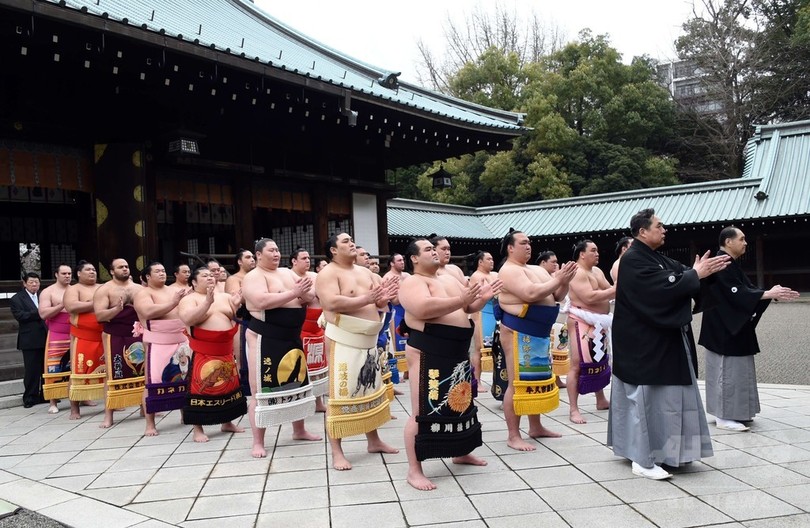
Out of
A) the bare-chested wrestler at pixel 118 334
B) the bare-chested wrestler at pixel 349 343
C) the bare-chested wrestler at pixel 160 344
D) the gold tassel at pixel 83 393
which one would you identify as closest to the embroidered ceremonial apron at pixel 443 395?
the bare-chested wrestler at pixel 349 343

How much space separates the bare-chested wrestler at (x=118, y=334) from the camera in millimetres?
5824

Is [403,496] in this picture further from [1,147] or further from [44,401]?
[1,147]

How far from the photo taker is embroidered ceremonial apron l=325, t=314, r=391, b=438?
13.6ft

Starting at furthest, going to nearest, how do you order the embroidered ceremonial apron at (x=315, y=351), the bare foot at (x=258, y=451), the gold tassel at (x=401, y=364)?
1. the gold tassel at (x=401, y=364)
2. the embroidered ceremonial apron at (x=315, y=351)
3. the bare foot at (x=258, y=451)

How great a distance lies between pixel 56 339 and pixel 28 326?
55cm

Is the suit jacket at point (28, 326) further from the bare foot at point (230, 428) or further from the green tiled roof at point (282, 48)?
the green tiled roof at point (282, 48)


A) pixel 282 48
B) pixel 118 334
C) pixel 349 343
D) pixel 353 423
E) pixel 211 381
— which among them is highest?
pixel 282 48

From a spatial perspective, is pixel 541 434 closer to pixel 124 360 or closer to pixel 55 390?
pixel 124 360

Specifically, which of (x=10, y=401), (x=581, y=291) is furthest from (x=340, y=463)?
(x=10, y=401)

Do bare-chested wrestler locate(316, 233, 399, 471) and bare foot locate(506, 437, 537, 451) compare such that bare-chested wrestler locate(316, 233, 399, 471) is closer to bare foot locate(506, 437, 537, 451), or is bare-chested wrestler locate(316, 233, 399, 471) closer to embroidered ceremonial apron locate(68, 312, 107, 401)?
Result: bare foot locate(506, 437, 537, 451)

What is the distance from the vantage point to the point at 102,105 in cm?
809

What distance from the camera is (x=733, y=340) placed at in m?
4.79

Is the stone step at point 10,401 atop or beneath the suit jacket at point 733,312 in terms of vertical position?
beneath

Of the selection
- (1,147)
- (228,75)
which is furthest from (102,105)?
(228,75)
